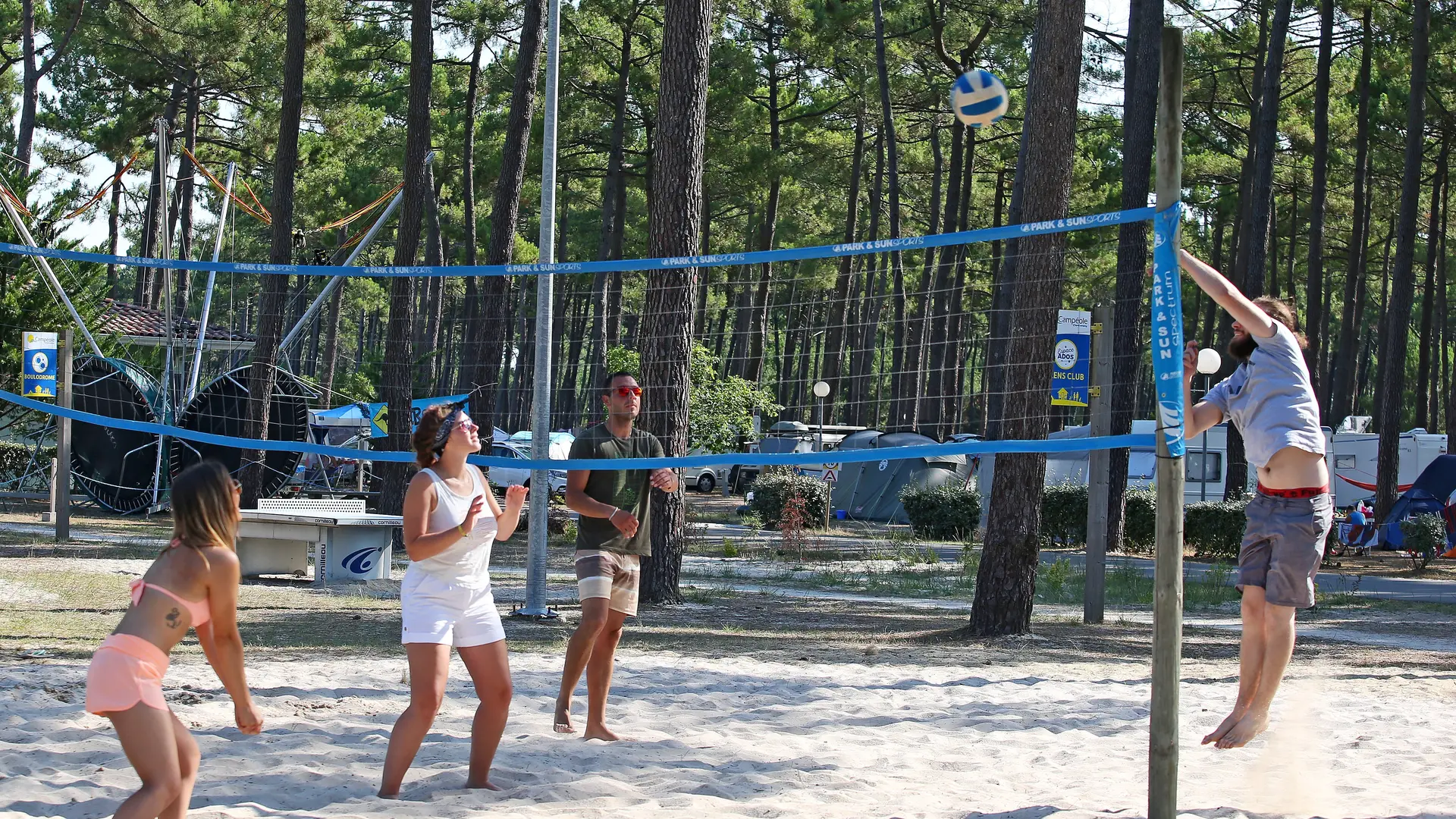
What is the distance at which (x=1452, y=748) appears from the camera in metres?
5.80

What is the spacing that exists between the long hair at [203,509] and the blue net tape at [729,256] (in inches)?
114

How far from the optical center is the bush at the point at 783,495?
2172cm

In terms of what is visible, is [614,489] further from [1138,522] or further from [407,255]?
[1138,522]

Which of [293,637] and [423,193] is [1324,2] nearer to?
[423,193]

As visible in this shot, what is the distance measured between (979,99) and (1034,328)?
357cm

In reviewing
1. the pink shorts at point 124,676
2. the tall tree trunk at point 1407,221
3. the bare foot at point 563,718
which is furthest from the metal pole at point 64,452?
the tall tree trunk at point 1407,221

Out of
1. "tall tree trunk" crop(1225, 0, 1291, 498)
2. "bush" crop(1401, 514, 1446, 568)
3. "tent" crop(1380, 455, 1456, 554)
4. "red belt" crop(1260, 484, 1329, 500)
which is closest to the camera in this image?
"red belt" crop(1260, 484, 1329, 500)

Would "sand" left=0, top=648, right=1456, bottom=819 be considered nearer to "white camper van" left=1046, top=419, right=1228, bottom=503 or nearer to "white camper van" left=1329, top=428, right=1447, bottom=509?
"white camper van" left=1046, top=419, right=1228, bottom=503

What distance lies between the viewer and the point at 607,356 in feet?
72.7

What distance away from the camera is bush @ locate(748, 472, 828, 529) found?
71.3ft

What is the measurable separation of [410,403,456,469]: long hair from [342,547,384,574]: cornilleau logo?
323 inches

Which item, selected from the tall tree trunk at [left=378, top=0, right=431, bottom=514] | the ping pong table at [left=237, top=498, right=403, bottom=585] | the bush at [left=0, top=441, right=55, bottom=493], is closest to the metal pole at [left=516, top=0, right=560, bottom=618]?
the ping pong table at [left=237, top=498, right=403, bottom=585]

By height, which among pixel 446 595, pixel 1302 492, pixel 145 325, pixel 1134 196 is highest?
pixel 1134 196

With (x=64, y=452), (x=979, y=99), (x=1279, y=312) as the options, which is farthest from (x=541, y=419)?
(x=64, y=452)
